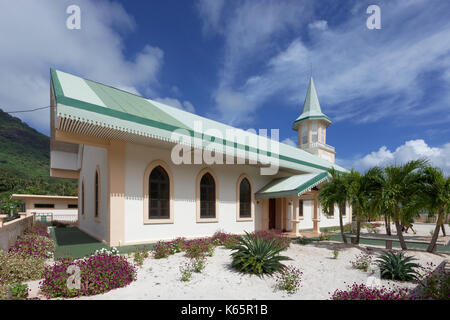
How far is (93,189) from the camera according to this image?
12359 millimetres

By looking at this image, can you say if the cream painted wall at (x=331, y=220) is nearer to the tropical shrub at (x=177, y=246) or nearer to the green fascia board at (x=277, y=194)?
the green fascia board at (x=277, y=194)

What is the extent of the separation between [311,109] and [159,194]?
21.7m

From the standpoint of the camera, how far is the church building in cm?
838

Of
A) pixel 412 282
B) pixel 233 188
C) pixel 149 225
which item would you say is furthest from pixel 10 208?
pixel 412 282

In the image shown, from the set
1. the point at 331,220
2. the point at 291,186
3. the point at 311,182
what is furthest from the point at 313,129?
the point at 291,186

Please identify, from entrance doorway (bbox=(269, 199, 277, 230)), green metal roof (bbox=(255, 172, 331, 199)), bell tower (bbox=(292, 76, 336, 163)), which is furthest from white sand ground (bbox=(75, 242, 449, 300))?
bell tower (bbox=(292, 76, 336, 163))

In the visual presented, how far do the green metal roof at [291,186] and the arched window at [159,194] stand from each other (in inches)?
222

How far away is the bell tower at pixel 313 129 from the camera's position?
25219 millimetres

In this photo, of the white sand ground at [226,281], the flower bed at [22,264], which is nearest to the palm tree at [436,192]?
the white sand ground at [226,281]

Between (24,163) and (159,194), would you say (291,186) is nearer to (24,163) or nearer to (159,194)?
(159,194)

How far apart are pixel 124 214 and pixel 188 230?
3.03 meters

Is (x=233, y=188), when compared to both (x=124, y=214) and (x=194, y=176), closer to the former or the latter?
(x=194, y=176)

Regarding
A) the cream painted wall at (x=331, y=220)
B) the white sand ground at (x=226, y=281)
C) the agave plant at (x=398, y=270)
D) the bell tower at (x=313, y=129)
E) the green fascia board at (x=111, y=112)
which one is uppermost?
the bell tower at (x=313, y=129)
